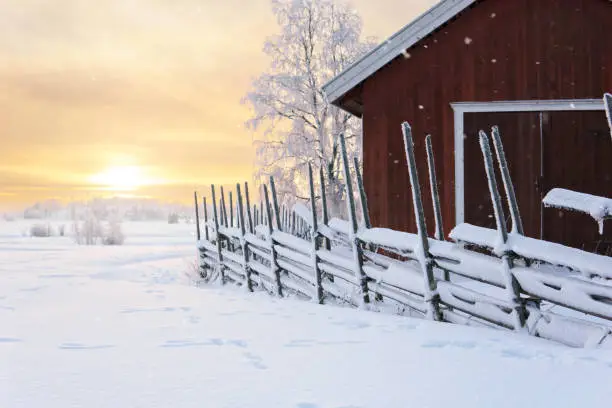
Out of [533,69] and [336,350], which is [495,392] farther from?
[533,69]

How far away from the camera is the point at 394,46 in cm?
935

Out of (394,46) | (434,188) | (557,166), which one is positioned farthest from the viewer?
(394,46)

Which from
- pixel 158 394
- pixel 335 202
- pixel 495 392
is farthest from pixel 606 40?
pixel 335 202

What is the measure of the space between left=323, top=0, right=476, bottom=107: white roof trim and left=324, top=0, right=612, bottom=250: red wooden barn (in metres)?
0.01

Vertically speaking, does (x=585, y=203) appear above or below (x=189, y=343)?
above

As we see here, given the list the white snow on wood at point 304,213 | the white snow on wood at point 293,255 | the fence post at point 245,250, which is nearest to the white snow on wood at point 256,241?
the fence post at point 245,250

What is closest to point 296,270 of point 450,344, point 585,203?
point 450,344

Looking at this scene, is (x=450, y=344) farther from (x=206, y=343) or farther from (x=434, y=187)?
(x=434, y=187)

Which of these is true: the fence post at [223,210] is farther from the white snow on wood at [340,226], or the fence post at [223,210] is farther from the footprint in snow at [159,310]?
the footprint in snow at [159,310]

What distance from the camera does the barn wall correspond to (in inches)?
356

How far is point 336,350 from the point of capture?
4188 mm

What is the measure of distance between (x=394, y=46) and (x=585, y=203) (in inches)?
224

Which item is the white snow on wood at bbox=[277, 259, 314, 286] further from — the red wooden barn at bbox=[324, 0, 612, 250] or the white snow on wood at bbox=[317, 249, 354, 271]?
the red wooden barn at bbox=[324, 0, 612, 250]

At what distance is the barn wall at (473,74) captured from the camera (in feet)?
29.6
